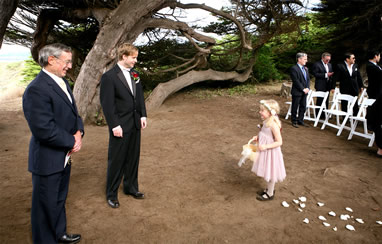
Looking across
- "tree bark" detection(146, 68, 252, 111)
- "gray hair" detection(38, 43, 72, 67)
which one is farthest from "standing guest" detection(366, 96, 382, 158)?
"tree bark" detection(146, 68, 252, 111)

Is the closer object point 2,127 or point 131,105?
point 131,105

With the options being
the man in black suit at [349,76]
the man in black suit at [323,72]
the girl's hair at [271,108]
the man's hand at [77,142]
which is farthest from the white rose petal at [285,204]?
the man in black suit at [323,72]

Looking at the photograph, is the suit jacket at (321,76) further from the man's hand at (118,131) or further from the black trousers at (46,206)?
the black trousers at (46,206)

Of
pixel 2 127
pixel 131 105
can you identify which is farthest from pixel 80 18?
pixel 131 105

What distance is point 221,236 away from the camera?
10.6ft

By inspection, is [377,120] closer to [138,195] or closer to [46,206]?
[138,195]

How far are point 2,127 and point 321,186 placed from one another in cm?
825

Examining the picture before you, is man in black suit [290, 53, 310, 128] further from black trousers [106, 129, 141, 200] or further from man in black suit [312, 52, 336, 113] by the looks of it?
black trousers [106, 129, 141, 200]

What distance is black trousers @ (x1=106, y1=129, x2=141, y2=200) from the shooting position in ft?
12.0

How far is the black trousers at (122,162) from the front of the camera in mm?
3650

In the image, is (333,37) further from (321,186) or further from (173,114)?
(321,186)

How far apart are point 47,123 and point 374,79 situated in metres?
7.83

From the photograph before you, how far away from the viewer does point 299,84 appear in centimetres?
811

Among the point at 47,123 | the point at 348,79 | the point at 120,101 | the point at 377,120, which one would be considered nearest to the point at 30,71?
the point at 120,101
